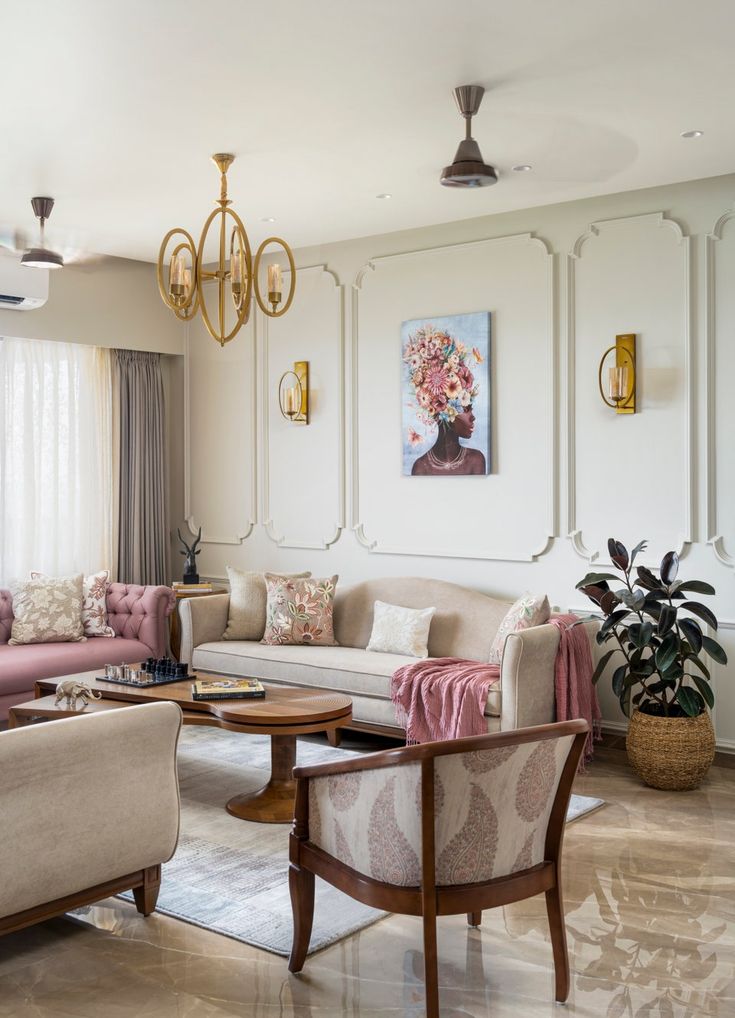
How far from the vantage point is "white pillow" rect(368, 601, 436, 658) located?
17.2 feet

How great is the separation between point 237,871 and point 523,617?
189cm

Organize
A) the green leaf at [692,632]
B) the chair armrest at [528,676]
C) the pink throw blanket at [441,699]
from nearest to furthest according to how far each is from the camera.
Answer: the green leaf at [692,632] < the chair armrest at [528,676] < the pink throw blanket at [441,699]

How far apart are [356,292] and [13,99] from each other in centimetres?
272

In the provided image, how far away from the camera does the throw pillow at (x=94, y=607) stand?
5.88 meters

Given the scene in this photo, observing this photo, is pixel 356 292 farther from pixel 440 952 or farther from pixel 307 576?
pixel 440 952

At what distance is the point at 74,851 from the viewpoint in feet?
9.07

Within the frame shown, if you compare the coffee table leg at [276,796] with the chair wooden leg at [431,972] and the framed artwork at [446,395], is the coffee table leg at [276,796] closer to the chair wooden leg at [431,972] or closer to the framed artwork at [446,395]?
the chair wooden leg at [431,972]

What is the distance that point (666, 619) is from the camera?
4.34m

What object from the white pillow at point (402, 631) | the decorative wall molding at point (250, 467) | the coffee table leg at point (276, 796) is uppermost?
the decorative wall molding at point (250, 467)

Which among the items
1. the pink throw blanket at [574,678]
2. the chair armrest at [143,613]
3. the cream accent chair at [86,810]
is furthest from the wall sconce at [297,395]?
the cream accent chair at [86,810]

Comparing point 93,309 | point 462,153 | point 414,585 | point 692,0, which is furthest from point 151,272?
point 692,0

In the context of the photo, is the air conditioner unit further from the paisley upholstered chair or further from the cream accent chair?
the paisley upholstered chair

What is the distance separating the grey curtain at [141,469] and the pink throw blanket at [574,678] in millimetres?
3300

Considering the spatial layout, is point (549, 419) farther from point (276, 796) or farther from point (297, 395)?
point (276, 796)
